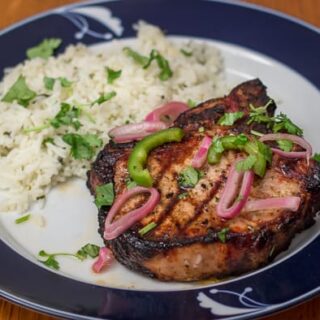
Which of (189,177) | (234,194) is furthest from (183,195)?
(234,194)

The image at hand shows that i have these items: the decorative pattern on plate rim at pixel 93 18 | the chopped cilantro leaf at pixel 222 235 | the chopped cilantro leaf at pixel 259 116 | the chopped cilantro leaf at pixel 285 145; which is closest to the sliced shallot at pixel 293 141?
the chopped cilantro leaf at pixel 285 145

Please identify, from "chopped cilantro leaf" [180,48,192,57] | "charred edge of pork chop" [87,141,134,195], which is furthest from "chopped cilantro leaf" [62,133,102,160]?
"chopped cilantro leaf" [180,48,192,57]

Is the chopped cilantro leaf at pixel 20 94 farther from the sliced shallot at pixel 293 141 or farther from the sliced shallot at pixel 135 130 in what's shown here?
the sliced shallot at pixel 293 141

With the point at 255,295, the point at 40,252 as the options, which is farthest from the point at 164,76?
the point at 255,295

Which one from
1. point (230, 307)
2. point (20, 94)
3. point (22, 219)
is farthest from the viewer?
point (20, 94)

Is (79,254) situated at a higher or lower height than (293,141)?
lower

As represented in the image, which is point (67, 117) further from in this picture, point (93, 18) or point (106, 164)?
point (93, 18)
